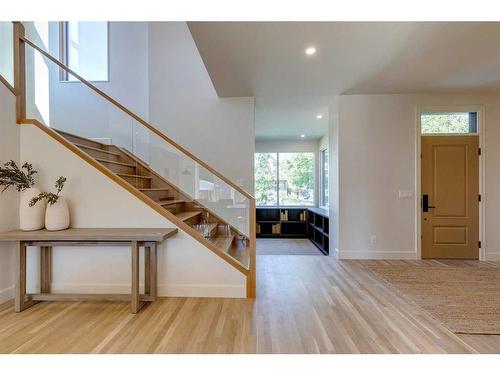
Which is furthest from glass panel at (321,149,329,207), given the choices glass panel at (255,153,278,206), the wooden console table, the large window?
the wooden console table

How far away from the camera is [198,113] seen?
495cm

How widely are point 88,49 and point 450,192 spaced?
720 centimetres

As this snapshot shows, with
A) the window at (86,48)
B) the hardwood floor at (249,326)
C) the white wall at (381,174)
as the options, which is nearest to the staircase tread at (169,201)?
the hardwood floor at (249,326)

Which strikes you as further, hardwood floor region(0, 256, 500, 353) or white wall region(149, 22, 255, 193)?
white wall region(149, 22, 255, 193)

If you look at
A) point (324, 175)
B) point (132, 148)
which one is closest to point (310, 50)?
point (132, 148)

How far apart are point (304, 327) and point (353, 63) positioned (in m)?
3.12

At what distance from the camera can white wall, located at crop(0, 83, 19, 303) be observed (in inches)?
116

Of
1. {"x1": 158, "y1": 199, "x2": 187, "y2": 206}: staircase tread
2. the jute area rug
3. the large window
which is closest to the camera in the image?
the jute area rug

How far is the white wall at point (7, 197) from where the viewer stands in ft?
9.68

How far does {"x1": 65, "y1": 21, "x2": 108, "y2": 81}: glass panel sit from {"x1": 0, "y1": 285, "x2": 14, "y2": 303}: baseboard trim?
402 cm

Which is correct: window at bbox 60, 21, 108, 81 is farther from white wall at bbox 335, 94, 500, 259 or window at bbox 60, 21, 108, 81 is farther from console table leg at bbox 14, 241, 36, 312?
white wall at bbox 335, 94, 500, 259
